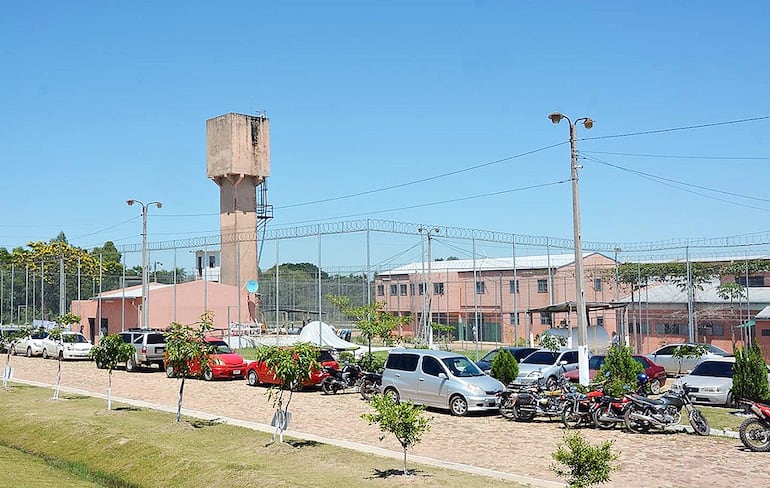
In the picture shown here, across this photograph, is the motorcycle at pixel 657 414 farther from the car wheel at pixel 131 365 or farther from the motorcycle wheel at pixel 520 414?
the car wheel at pixel 131 365

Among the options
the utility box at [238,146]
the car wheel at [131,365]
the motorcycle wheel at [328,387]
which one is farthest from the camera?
the utility box at [238,146]

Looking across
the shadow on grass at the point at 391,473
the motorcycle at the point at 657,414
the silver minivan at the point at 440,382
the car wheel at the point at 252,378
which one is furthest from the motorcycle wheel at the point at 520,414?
the car wheel at the point at 252,378

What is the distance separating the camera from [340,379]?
82.1ft

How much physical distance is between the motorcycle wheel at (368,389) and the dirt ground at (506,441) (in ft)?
1.09

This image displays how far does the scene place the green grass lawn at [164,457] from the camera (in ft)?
40.6

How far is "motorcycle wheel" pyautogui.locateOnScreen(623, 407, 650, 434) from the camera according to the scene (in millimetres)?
16969

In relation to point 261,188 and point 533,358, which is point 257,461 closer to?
point 533,358

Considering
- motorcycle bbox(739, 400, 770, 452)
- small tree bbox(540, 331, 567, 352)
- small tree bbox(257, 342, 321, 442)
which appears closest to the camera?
motorcycle bbox(739, 400, 770, 452)

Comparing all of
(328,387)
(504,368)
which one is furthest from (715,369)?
(328,387)

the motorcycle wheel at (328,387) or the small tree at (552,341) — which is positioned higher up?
the small tree at (552,341)

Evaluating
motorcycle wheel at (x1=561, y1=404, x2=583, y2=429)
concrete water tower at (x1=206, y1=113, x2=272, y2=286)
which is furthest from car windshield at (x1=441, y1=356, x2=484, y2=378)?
concrete water tower at (x1=206, y1=113, x2=272, y2=286)

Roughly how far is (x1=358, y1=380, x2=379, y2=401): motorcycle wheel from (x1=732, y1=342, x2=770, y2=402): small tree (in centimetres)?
963

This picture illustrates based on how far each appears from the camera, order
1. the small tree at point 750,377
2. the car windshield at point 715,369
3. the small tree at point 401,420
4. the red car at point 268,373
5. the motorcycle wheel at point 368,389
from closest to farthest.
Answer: the small tree at point 401,420 < the small tree at point 750,377 < the car windshield at point 715,369 < the motorcycle wheel at point 368,389 < the red car at point 268,373

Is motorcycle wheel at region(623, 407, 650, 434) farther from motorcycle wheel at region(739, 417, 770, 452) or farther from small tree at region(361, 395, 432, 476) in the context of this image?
small tree at region(361, 395, 432, 476)
